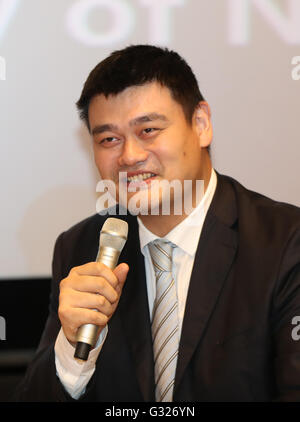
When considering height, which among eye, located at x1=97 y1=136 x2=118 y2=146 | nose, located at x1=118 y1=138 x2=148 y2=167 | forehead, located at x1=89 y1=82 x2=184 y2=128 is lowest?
nose, located at x1=118 y1=138 x2=148 y2=167

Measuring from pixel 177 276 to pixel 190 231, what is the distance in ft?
0.47

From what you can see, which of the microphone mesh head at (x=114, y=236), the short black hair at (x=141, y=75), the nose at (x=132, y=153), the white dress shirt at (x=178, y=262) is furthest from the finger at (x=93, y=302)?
the short black hair at (x=141, y=75)

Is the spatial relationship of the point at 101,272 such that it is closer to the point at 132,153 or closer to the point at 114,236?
the point at 114,236

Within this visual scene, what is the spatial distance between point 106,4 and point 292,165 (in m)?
0.97

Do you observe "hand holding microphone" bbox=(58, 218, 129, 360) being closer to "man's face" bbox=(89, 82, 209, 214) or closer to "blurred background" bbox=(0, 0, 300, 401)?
"man's face" bbox=(89, 82, 209, 214)

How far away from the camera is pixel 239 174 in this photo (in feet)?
7.65

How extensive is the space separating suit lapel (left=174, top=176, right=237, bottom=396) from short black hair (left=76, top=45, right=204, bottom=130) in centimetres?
31

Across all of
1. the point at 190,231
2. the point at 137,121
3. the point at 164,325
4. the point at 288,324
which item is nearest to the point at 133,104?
the point at 137,121

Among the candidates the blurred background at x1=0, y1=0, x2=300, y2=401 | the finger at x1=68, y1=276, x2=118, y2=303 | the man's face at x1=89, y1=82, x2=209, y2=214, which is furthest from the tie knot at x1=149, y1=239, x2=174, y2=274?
the blurred background at x1=0, y1=0, x2=300, y2=401

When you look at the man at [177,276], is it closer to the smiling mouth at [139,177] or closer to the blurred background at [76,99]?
the smiling mouth at [139,177]

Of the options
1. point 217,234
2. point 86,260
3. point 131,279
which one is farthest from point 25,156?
point 217,234

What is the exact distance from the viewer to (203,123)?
184 cm

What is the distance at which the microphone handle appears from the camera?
1.16 m

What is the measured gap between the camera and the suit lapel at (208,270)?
1542 millimetres
